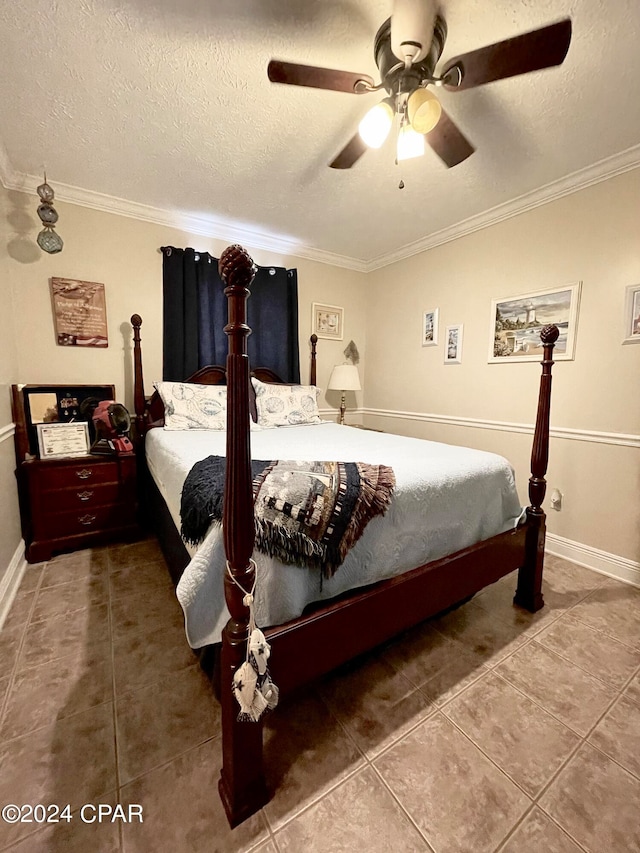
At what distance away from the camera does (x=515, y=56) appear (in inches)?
45.2

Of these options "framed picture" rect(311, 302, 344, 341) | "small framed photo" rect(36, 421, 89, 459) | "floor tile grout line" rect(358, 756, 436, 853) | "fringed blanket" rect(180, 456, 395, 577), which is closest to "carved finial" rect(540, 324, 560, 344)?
"fringed blanket" rect(180, 456, 395, 577)

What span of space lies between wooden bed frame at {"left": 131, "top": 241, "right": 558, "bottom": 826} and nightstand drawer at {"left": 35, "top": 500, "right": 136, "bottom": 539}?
864mm

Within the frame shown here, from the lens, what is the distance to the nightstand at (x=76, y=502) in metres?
2.14

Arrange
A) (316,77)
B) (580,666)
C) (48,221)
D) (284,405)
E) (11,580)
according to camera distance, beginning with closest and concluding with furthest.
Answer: (316,77) < (580,666) < (11,580) < (48,221) < (284,405)

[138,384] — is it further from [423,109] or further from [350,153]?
[423,109]

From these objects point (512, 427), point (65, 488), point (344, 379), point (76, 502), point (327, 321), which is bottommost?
point (76, 502)

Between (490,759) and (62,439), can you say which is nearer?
(490,759)

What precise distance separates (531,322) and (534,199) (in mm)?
835

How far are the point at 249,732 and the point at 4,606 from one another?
1.53 m

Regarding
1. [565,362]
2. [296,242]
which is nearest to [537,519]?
[565,362]

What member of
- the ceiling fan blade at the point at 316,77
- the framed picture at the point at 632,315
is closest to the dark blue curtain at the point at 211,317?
the ceiling fan blade at the point at 316,77

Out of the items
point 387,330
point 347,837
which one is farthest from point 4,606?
point 387,330

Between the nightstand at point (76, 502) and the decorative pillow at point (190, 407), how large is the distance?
1.30 feet

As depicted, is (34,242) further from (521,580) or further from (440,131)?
(521,580)
